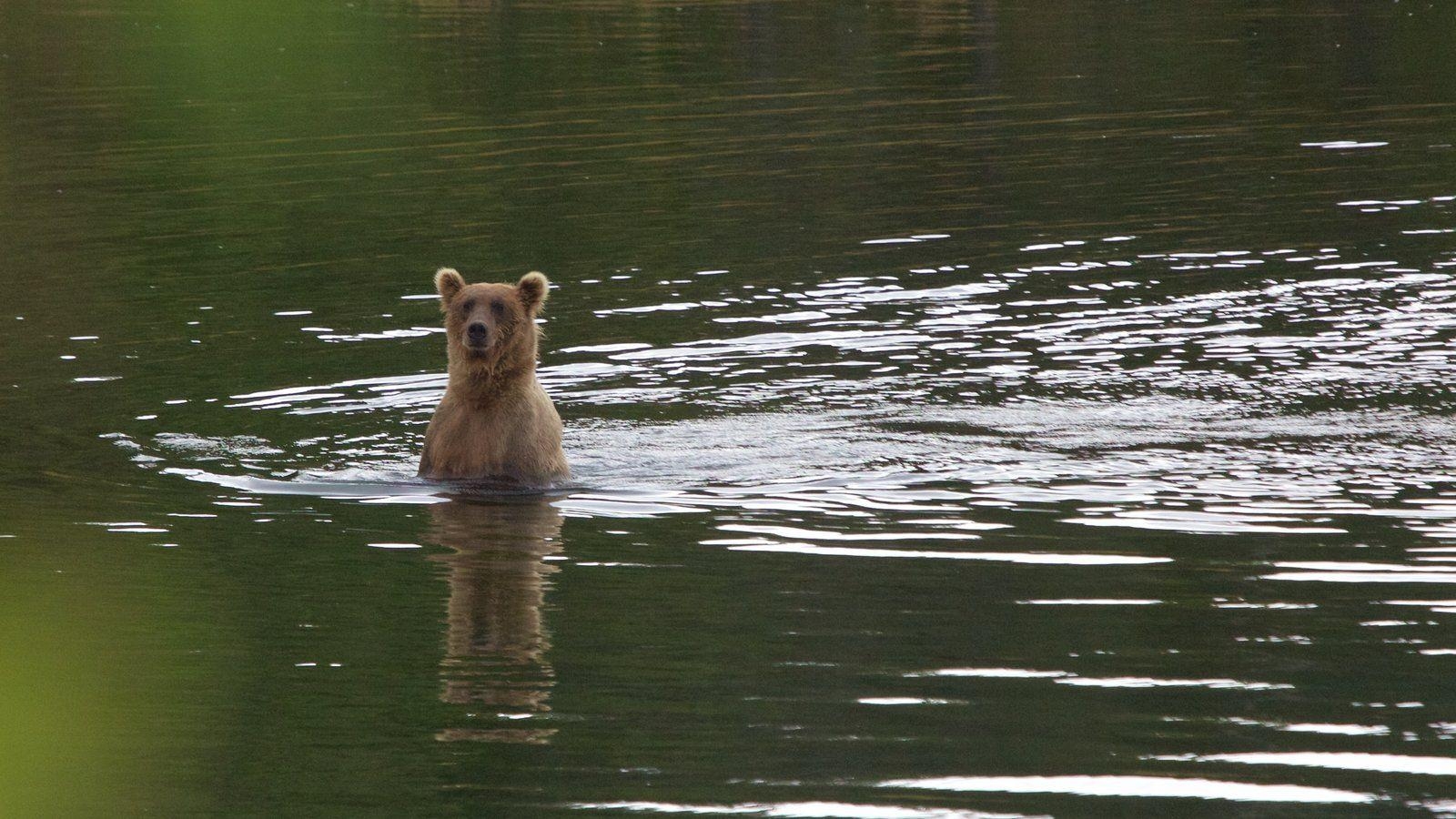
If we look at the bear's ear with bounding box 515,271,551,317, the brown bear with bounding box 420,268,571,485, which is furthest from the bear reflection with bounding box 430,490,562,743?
the bear's ear with bounding box 515,271,551,317

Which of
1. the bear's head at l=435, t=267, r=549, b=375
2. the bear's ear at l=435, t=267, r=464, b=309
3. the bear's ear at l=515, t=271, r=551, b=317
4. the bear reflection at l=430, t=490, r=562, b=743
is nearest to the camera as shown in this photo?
the bear reflection at l=430, t=490, r=562, b=743

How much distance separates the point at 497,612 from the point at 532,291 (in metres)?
4.26

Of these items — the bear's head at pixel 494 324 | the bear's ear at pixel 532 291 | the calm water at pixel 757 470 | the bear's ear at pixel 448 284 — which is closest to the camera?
the calm water at pixel 757 470

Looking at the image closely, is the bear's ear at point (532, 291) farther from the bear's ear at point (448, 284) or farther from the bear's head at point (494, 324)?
the bear's ear at point (448, 284)

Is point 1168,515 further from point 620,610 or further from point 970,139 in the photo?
point 970,139

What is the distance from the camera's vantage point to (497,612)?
1039 cm

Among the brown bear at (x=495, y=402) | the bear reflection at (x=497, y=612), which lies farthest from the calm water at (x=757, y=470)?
the brown bear at (x=495, y=402)

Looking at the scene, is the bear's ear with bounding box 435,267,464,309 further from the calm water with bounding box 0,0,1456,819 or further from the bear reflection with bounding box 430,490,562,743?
the bear reflection with bounding box 430,490,562,743

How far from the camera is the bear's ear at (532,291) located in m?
14.2

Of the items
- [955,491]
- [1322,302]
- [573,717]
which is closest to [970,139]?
[1322,302]

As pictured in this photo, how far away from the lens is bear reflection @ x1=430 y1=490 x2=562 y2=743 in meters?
8.65

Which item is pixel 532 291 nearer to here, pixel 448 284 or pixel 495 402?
pixel 448 284

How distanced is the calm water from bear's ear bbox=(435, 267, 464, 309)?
1213 mm

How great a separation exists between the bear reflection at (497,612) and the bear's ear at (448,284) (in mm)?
1783
